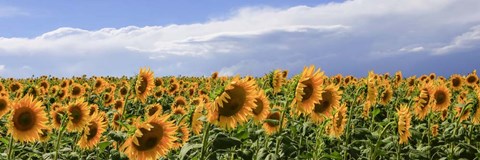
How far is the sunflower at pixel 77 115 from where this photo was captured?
319 inches

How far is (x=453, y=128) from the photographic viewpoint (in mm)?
9391

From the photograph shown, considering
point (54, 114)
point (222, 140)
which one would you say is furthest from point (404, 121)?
point (54, 114)

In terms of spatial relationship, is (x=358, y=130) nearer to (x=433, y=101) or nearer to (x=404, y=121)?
(x=404, y=121)

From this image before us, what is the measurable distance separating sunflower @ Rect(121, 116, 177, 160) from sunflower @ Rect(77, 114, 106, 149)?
9.21 feet

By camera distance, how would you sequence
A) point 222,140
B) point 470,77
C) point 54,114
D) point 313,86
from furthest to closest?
point 470,77, point 54,114, point 313,86, point 222,140

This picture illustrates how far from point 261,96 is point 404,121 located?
6.51ft

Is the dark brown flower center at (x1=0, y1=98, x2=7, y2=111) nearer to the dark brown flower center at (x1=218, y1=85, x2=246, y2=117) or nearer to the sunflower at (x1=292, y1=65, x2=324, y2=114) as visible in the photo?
the sunflower at (x1=292, y1=65, x2=324, y2=114)

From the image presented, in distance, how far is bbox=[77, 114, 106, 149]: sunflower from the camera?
7.98 meters

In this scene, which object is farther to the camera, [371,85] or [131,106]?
[131,106]

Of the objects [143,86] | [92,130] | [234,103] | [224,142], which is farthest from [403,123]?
[143,86]

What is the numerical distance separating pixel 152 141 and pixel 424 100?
18.5 ft

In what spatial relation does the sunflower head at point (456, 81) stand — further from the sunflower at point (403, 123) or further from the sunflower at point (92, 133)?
the sunflower at point (92, 133)

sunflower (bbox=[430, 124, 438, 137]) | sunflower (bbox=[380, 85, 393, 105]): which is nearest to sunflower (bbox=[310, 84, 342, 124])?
sunflower (bbox=[430, 124, 438, 137])

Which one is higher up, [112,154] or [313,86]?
[313,86]
